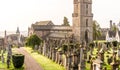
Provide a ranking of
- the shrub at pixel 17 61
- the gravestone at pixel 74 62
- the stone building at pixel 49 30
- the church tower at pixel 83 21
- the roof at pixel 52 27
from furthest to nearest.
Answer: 1. the roof at pixel 52 27
2. the stone building at pixel 49 30
3. the church tower at pixel 83 21
4. the shrub at pixel 17 61
5. the gravestone at pixel 74 62

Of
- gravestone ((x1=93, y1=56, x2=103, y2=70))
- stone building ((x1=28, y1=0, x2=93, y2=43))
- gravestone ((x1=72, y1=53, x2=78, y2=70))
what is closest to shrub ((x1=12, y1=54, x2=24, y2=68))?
gravestone ((x1=72, y1=53, x2=78, y2=70))

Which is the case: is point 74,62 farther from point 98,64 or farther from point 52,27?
point 52,27

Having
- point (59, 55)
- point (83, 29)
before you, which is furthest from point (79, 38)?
point (59, 55)

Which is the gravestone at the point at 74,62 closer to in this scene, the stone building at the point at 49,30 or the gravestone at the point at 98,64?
the gravestone at the point at 98,64

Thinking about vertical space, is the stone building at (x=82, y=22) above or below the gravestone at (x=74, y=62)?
above

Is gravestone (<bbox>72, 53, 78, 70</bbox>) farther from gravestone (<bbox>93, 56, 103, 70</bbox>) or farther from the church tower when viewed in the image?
the church tower

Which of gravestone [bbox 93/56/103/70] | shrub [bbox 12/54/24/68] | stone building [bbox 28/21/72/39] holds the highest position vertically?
stone building [bbox 28/21/72/39]

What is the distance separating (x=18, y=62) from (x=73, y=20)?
51404 millimetres

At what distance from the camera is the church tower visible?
7906cm

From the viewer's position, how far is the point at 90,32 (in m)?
79.6

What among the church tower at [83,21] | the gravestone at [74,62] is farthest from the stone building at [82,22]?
the gravestone at [74,62]

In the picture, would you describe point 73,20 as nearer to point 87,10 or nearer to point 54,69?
point 87,10

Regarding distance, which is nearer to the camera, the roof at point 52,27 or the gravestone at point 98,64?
the gravestone at point 98,64

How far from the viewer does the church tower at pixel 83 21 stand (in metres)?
79.1
